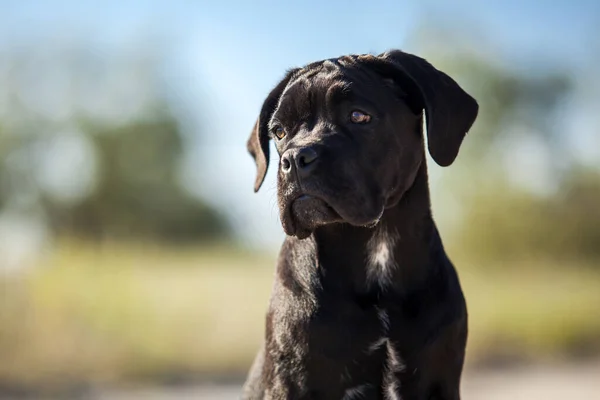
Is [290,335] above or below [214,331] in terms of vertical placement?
below

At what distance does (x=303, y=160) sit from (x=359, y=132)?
378 mm

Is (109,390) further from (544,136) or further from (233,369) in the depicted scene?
(544,136)

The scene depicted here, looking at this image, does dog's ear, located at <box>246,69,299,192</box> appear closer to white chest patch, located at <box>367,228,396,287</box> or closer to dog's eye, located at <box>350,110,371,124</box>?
dog's eye, located at <box>350,110,371,124</box>

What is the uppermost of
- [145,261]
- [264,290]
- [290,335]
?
[145,261]

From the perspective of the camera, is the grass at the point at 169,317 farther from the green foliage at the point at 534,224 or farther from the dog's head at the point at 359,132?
the dog's head at the point at 359,132

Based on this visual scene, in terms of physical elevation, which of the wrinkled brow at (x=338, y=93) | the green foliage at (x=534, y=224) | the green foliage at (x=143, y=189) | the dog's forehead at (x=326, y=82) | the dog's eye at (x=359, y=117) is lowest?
the dog's eye at (x=359, y=117)

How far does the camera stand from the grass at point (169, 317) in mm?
8797

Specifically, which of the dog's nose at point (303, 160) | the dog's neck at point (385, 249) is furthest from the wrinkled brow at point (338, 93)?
the dog's neck at point (385, 249)

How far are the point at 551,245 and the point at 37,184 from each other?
525 inches

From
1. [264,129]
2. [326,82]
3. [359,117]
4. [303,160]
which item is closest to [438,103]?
[359,117]

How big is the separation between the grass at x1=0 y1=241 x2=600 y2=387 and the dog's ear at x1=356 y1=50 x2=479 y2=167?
6.34 meters

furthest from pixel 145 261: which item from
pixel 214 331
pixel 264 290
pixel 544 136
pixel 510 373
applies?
pixel 544 136

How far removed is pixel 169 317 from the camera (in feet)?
34.4

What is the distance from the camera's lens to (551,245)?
1420 cm
